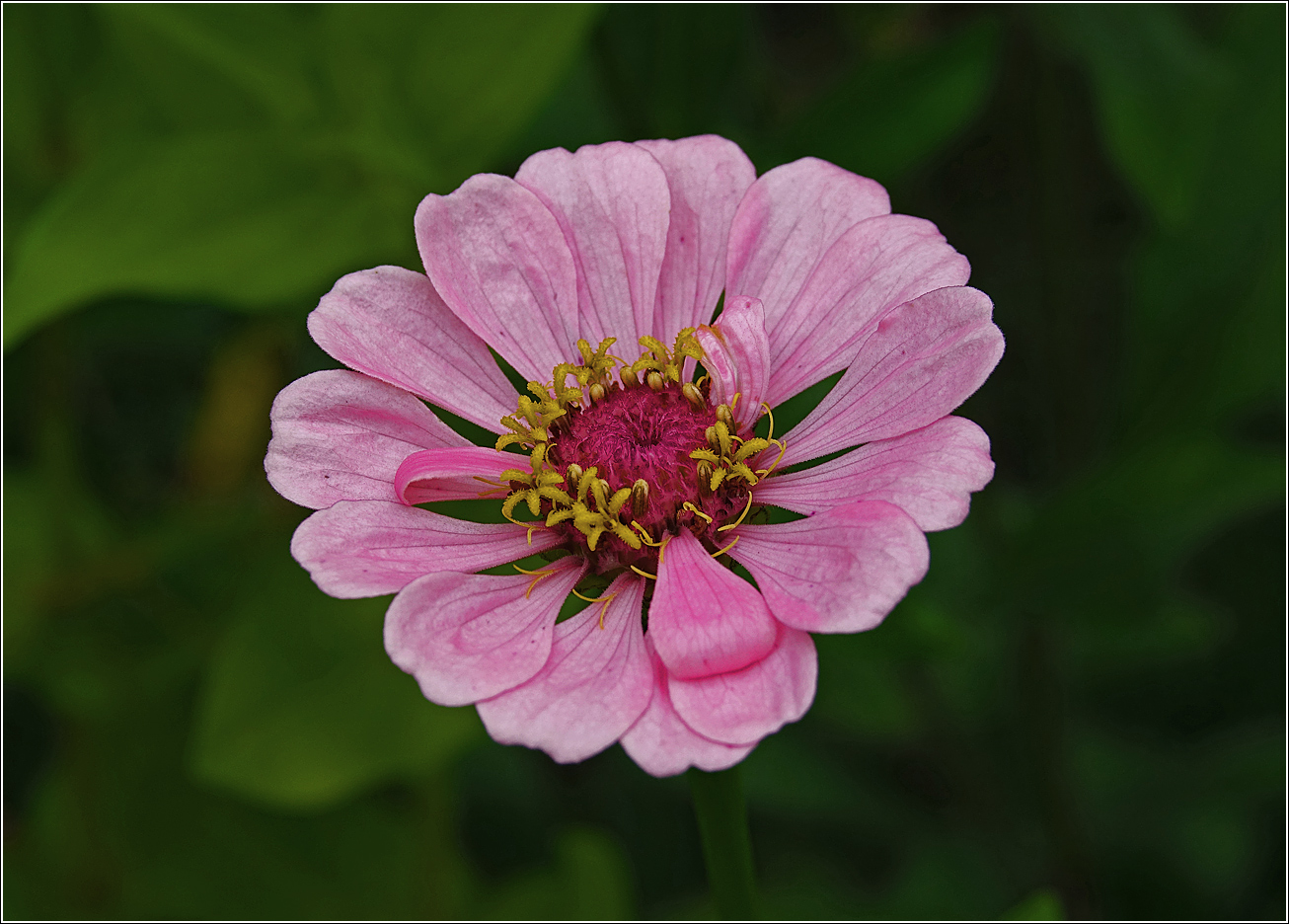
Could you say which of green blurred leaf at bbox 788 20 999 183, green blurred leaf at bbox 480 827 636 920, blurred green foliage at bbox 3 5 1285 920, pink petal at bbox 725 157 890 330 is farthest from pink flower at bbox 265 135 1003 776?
green blurred leaf at bbox 480 827 636 920

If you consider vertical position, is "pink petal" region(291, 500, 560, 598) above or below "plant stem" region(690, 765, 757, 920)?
above

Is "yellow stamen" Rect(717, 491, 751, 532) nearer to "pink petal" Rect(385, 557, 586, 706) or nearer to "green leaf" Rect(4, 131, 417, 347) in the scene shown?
"pink petal" Rect(385, 557, 586, 706)

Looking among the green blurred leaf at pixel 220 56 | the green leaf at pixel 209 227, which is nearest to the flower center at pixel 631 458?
the green leaf at pixel 209 227

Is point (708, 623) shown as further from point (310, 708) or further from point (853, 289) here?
point (310, 708)

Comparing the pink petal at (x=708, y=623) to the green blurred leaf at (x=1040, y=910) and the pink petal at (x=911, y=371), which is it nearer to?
the pink petal at (x=911, y=371)

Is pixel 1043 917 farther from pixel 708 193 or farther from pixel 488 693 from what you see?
pixel 708 193
